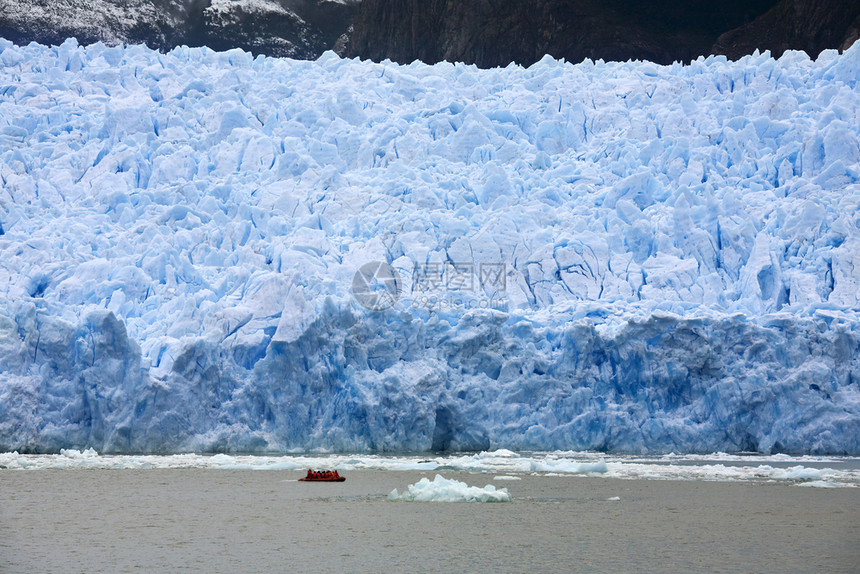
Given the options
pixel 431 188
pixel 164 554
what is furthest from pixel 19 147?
pixel 164 554

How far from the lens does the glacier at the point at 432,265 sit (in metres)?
14.0

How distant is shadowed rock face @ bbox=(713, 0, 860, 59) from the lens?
2620 cm

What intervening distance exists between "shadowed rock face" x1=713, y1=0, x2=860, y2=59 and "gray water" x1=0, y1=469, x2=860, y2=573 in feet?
61.3

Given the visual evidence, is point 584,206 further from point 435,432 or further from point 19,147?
point 19,147

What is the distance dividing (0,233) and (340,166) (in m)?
5.67

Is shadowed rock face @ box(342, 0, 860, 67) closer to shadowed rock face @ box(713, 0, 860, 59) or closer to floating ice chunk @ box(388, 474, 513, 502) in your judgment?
shadowed rock face @ box(713, 0, 860, 59)

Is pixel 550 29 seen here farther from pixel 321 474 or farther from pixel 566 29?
pixel 321 474

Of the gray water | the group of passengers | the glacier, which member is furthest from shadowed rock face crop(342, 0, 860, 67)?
the gray water

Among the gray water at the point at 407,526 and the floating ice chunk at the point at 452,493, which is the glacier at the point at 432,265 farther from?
the floating ice chunk at the point at 452,493

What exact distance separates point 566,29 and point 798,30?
6.13m

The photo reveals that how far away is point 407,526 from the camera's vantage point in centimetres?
878

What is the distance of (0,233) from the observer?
53.6 ft

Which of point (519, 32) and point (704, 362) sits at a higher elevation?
point (519, 32)

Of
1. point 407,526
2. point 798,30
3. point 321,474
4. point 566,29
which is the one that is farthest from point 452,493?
point 798,30
